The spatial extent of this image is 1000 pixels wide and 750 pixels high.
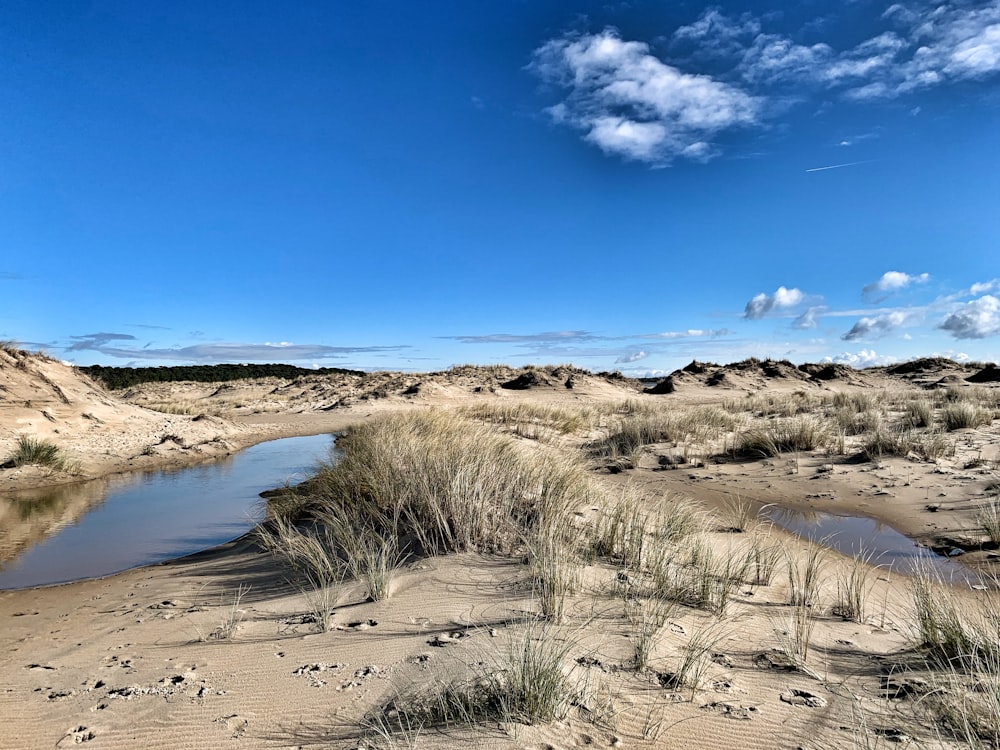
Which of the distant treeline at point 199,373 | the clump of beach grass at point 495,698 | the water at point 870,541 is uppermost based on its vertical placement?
the distant treeline at point 199,373

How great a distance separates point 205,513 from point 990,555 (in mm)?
9794

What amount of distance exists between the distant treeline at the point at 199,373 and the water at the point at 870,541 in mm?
46890

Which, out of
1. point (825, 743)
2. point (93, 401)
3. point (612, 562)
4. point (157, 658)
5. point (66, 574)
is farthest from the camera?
point (93, 401)

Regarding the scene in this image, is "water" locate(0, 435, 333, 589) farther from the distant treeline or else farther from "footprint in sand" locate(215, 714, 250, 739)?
the distant treeline

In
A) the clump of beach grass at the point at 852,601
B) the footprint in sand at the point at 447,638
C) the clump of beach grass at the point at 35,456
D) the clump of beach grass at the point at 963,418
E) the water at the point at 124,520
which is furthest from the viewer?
the clump of beach grass at the point at 963,418

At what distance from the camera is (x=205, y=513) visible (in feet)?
27.7

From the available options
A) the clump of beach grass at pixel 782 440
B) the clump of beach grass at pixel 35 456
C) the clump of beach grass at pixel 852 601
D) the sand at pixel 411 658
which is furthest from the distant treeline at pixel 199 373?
the clump of beach grass at pixel 852 601

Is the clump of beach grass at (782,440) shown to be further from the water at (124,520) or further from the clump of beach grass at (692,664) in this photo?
the water at (124,520)

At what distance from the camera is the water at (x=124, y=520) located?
6244 millimetres

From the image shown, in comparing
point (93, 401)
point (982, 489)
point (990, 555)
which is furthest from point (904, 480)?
point (93, 401)

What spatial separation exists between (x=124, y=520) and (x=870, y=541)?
9795 mm

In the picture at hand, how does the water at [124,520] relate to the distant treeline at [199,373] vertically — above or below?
below

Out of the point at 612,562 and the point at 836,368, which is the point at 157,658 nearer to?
the point at 612,562

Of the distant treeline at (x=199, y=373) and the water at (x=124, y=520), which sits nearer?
the water at (x=124, y=520)
